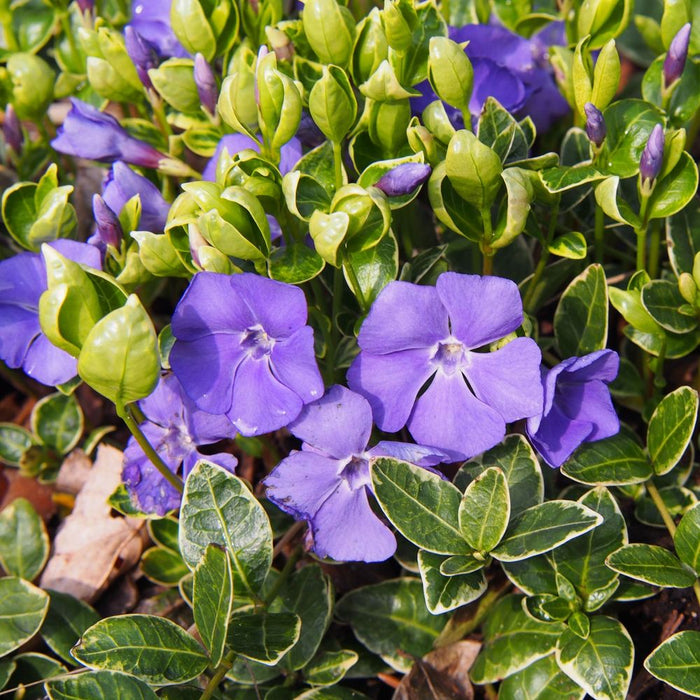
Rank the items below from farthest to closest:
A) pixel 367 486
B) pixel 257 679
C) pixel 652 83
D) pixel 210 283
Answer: pixel 652 83 → pixel 257 679 → pixel 367 486 → pixel 210 283

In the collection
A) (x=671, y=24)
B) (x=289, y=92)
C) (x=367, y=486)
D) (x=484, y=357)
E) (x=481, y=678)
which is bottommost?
(x=481, y=678)

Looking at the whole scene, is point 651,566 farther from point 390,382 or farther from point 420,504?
point 390,382

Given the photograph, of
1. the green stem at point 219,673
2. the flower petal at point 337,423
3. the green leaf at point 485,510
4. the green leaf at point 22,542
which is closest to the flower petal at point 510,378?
the green leaf at point 485,510

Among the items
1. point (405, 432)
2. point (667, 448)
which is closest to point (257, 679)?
point (405, 432)

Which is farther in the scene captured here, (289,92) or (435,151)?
(435,151)

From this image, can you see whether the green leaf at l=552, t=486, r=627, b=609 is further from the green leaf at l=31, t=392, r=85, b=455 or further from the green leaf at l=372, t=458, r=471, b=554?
the green leaf at l=31, t=392, r=85, b=455

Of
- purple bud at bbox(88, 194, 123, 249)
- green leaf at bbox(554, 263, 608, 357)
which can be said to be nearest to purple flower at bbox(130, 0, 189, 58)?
purple bud at bbox(88, 194, 123, 249)

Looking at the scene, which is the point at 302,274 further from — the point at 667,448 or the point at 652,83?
the point at 652,83
